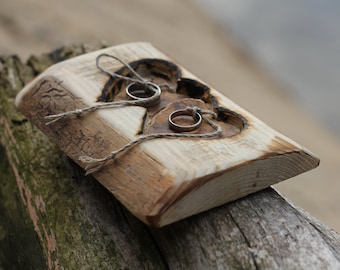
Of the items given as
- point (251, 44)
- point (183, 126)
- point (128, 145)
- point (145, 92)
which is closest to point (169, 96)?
point (145, 92)

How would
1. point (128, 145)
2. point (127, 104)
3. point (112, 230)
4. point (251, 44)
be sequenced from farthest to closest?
point (251, 44) < point (127, 104) < point (112, 230) < point (128, 145)

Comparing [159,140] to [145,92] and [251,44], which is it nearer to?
[145,92]

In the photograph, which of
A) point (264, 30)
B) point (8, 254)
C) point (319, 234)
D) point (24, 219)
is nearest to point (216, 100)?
point (319, 234)

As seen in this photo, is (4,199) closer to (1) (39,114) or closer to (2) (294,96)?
(1) (39,114)

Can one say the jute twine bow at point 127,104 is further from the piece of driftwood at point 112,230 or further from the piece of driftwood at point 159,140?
the piece of driftwood at point 112,230

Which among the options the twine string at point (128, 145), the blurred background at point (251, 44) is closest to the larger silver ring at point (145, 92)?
the twine string at point (128, 145)
